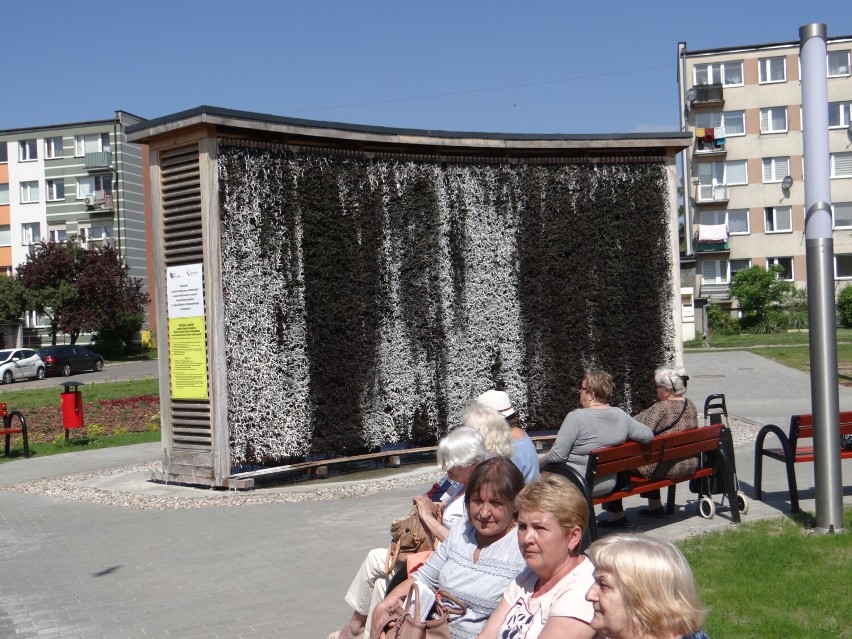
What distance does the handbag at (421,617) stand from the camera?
443 cm

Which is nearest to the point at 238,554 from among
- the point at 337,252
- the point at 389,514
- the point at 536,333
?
the point at 389,514

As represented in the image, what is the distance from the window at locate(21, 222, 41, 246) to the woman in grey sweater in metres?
62.8

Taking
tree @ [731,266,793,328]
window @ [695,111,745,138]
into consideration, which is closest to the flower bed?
tree @ [731,266,793,328]

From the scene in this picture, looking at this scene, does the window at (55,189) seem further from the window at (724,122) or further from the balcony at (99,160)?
the window at (724,122)

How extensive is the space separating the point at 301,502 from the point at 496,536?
668cm

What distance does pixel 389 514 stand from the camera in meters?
9.85

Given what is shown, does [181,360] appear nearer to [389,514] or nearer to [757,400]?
[389,514]

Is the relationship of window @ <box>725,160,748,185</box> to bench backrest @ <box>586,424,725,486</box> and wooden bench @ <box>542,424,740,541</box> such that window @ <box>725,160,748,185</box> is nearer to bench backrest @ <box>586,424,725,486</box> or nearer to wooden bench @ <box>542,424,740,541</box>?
wooden bench @ <box>542,424,740,541</box>

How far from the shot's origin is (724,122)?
57094mm

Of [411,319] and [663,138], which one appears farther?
[663,138]

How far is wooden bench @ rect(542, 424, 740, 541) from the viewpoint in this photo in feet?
25.0

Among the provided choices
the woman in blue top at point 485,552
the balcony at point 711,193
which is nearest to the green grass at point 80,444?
the woman in blue top at point 485,552

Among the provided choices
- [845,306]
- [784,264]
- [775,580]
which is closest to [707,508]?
[775,580]

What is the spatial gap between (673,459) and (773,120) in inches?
2084
